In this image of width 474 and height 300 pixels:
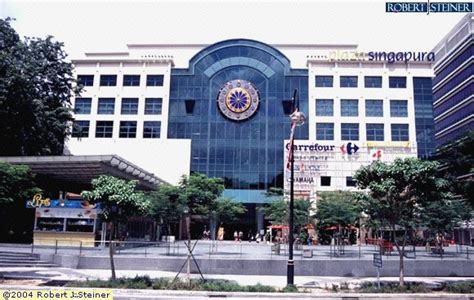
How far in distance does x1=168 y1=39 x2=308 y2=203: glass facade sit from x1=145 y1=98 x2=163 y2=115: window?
6.52 ft

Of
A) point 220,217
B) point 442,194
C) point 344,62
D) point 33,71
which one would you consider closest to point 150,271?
point 220,217

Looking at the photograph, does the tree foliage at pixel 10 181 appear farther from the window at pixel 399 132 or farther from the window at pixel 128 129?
the window at pixel 399 132

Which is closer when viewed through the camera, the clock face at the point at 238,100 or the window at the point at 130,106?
the clock face at the point at 238,100

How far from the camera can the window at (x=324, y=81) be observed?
6581 centimetres

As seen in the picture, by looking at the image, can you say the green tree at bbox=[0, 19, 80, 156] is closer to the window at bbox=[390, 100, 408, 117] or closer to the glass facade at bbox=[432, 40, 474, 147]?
the window at bbox=[390, 100, 408, 117]

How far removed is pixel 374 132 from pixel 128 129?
3649 cm

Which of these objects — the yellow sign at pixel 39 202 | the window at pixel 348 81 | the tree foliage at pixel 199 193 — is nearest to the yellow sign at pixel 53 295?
the tree foliage at pixel 199 193

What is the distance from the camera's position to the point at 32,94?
151 feet

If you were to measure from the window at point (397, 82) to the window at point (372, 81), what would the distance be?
1476mm

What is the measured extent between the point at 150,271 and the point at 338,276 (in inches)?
428

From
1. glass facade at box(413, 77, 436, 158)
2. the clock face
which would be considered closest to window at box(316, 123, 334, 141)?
the clock face

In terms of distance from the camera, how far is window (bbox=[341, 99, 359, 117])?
212ft

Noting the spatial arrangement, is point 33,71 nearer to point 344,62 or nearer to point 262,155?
point 262,155

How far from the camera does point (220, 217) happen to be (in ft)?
106
